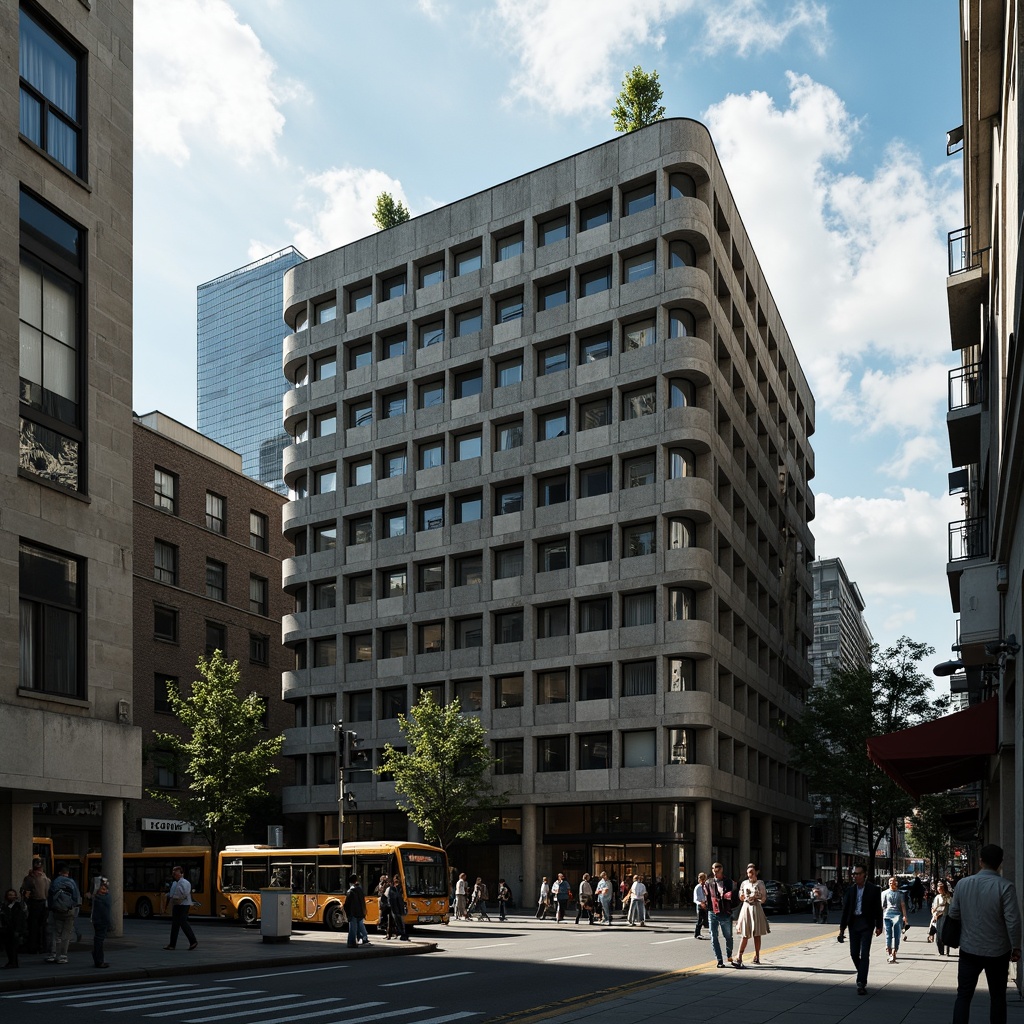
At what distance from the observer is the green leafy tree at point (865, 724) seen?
62.1 meters

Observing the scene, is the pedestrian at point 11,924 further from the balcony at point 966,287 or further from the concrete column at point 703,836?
the concrete column at point 703,836

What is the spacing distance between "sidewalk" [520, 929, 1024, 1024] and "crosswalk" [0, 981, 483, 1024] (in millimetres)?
1940

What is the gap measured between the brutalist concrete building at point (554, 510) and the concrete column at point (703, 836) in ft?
0.37

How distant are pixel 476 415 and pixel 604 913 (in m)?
26.4

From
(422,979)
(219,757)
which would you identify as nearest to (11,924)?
(422,979)

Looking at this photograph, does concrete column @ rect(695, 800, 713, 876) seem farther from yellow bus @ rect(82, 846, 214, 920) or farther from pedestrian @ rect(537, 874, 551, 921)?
yellow bus @ rect(82, 846, 214, 920)

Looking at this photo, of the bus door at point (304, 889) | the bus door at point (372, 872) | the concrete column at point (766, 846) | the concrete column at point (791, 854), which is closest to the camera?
the bus door at point (372, 872)

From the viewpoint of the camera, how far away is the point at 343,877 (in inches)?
1458

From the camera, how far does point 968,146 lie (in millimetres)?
26094

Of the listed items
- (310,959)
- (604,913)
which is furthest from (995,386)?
(604,913)

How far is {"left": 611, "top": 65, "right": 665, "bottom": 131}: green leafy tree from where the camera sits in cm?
6397

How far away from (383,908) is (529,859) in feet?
73.7

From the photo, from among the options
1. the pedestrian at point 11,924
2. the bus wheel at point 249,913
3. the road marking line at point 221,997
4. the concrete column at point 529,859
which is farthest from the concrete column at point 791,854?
the road marking line at point 221,997

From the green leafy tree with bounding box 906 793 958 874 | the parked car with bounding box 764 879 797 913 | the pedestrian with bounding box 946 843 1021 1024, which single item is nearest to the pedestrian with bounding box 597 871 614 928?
the parked car with bounding box 764 879 797 913
